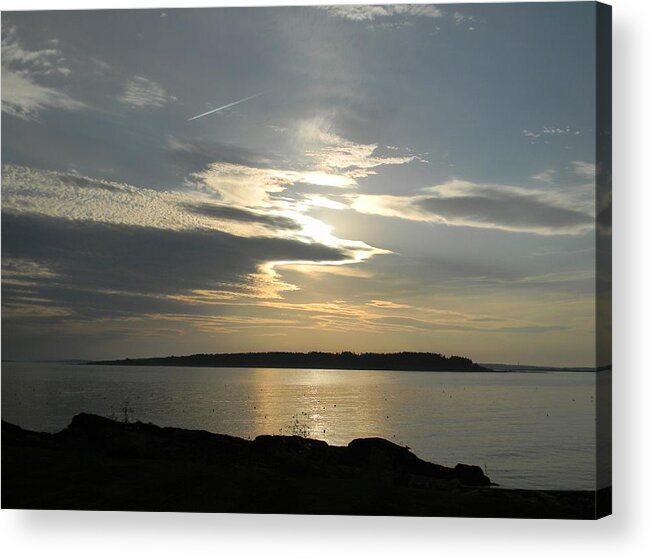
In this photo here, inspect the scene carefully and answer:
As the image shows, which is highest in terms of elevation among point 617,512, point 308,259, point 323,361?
point 308,259

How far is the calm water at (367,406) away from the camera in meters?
5.53

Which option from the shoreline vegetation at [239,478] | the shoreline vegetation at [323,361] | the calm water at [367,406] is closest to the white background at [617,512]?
the shoreline vegetation at [239,478]

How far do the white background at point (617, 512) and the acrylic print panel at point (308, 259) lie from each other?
0.35 feet

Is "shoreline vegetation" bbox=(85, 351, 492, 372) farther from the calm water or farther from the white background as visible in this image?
the white background

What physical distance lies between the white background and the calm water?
0.27 m

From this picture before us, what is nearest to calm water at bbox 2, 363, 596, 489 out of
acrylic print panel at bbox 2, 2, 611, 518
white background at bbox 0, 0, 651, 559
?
acrylic print panel at bbox 2, 2, 611, 518

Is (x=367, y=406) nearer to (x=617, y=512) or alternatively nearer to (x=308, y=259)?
(x=308, y=259)

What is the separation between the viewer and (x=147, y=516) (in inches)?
229

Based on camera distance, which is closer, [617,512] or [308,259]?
[617,512]

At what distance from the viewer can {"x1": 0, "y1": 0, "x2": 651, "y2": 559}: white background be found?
18.2ft

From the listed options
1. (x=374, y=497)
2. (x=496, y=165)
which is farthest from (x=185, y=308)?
(x=496, y=165)

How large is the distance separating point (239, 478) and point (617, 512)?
234cm

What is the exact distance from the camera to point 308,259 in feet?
19.1

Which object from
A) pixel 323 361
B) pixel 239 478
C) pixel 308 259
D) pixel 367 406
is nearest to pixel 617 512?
pixel 367 406
